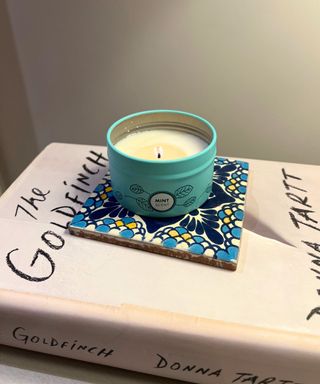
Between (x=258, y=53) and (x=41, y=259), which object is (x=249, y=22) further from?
(x=41, y=259)

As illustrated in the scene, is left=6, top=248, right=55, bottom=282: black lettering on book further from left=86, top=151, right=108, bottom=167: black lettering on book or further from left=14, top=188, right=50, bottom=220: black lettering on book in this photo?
left=86, top=151, right=108, bottom=167: black lettering on book

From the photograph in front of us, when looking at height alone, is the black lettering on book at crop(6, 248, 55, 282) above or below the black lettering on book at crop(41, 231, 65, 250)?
below

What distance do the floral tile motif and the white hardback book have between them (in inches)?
0.4

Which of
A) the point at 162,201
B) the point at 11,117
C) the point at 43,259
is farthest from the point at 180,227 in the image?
the point at 11,117

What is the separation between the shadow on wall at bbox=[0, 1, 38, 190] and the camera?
2.18ft

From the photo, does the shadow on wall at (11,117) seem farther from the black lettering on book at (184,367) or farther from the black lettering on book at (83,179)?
the black lettering on book at (184,367)

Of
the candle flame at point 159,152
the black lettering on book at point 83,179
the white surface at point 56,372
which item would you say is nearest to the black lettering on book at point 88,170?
the black lettering on book at point 83,179

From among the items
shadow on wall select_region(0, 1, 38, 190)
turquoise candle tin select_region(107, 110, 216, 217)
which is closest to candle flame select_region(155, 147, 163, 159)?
turquoise candle tin select_region(107, 110, 216, 217)

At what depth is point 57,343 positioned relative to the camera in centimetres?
36

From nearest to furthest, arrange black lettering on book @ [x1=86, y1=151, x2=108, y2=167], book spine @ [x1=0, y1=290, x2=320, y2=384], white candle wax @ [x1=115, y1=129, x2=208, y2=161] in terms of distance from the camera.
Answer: book spine @ [x1=0, y1=290, x2=320, y2=384] < white candle wax @ [x1=115, y1=129, x2=208, y2=161] < black lettering on book @ [x1=86, y1=151, x2=108, y2=167]

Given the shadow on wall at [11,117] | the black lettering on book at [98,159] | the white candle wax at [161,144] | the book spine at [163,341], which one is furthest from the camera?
the shadow on wall at [11,117]

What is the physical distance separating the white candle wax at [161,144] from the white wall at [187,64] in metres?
0.22

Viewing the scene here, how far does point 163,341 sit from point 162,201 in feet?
0.42

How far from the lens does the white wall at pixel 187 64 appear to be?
22.6 inches
